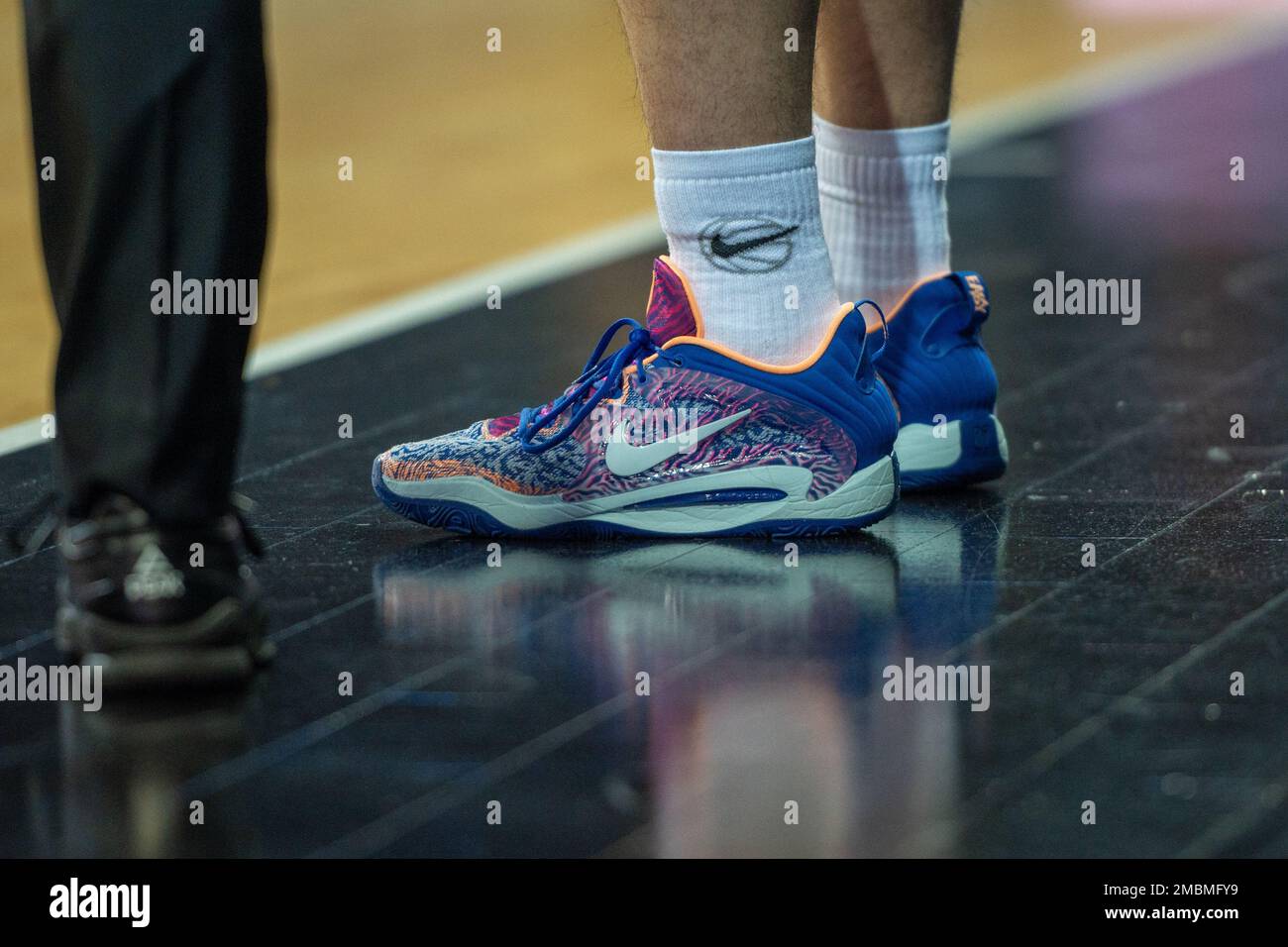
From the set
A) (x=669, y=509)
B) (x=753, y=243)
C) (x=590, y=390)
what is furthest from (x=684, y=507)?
(x=753, y=243)

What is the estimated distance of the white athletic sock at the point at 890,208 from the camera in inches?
74.2

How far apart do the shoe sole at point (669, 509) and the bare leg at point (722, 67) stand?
0.29m

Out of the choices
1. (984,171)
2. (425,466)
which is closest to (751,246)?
(425,466)

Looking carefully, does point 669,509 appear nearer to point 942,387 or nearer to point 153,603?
point 942,387

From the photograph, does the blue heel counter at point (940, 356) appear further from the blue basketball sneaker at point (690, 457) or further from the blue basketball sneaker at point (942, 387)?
the blue basketball sneaker at point (690, 457)

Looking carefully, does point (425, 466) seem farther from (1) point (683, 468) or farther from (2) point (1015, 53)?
(2) point (1015, 53)

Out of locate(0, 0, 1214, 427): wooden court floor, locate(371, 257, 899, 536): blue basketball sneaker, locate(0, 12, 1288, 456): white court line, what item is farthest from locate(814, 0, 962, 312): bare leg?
locate(0, 12, 1288, 456): white court line

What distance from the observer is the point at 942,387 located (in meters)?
1.82

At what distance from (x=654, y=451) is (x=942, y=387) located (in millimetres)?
323

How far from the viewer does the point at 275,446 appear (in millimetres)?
2074

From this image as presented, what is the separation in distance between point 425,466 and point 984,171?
2.83 metres

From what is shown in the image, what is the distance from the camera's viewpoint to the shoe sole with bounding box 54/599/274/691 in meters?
1.27

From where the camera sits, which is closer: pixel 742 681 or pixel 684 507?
pixel 742 681
